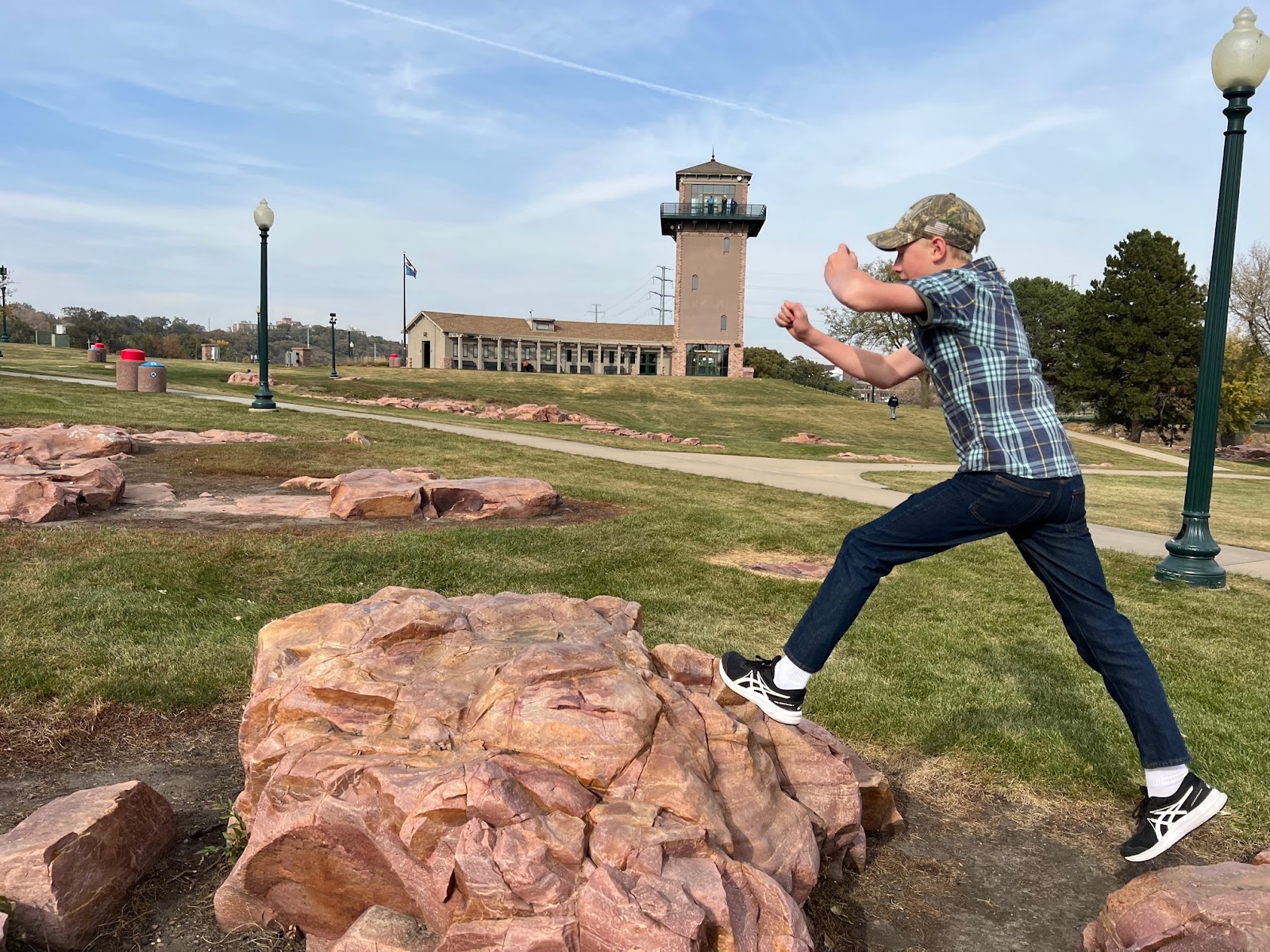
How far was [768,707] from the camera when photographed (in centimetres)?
315

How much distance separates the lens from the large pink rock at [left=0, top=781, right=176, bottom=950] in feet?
8.30

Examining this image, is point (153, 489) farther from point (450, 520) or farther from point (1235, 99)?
point (1235, 99)

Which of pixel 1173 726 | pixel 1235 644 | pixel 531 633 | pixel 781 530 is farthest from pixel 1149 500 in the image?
pixel 531 633

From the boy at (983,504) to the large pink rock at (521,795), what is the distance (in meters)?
0.39

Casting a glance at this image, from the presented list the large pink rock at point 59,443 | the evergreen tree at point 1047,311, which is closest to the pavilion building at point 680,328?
the evergreen tree at point 1047,311

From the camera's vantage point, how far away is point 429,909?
2375mm

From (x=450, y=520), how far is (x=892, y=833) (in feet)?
21.3

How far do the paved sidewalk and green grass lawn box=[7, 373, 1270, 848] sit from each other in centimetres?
167

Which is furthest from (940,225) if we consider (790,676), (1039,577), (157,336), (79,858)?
(157,336)

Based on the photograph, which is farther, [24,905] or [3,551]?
[3,551]

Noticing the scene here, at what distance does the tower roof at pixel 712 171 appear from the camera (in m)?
57.7

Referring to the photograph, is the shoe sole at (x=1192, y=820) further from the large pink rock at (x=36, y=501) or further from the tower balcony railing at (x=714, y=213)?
the tower balcony railing at (x=714, y=213)

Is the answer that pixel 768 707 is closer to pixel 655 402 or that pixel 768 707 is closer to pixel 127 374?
pixel 127 374

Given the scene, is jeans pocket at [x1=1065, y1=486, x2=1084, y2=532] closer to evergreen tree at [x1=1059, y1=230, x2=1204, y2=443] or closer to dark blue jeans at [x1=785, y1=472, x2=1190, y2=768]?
dark blue jeans at [x1=785, y1=472, x2=1190, y2=768]
